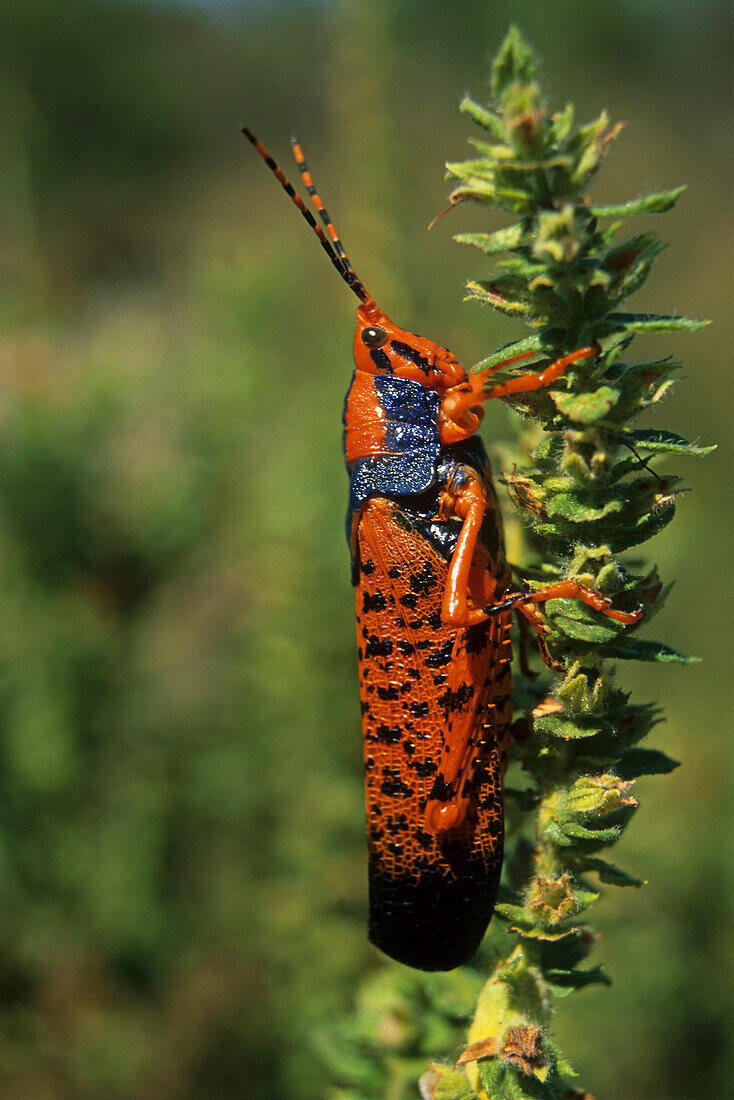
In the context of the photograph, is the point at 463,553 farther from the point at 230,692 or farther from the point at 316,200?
the point at 230,692

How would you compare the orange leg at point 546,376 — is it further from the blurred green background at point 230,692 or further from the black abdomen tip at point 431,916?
the blurred green background at point 230,692

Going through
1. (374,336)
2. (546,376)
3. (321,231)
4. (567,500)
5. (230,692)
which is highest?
(321,231)

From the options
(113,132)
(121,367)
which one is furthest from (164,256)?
(121,367)

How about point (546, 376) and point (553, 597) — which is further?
point (553, 597)

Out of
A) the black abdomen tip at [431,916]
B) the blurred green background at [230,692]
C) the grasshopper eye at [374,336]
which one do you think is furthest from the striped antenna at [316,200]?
the blurred green background at [230,692]

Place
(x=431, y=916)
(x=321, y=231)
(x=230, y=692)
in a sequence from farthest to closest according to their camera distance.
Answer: (x=230, y=692)
(x=321, y=231)
(x=431, y=916)

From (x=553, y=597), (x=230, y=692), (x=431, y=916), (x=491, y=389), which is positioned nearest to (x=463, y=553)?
(x=491, y=389)
